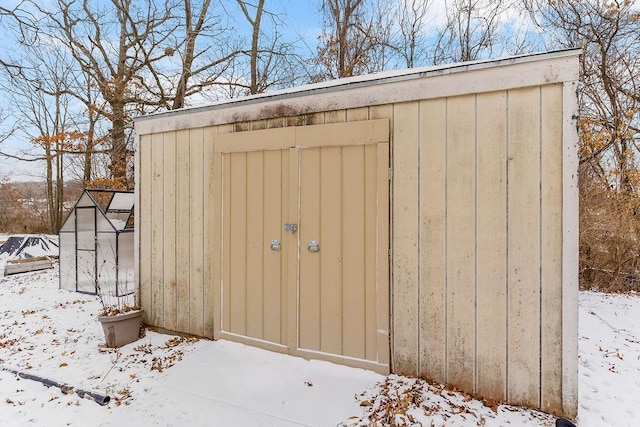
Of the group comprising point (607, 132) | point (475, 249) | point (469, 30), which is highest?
point (469, 30)


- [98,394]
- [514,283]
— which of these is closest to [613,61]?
[514,283]

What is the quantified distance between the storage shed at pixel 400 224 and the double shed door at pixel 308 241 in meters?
0.01

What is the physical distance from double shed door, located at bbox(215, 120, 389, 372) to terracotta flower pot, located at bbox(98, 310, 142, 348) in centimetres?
97

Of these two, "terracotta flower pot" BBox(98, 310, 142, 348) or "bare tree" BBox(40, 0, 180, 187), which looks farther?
"bare tree" BBox(40, 0, 180, 187)

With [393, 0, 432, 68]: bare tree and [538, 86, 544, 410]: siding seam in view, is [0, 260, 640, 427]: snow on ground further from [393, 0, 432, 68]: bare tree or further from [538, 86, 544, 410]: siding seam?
[393, 0, 432, 68]: bare tree

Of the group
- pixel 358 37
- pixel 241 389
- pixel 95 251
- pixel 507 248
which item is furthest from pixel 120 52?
pixel 507 248

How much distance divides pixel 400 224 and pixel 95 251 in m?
5.67

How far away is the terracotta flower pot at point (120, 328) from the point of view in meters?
3.47

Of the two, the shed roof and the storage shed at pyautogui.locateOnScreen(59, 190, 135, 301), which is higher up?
the shed roof

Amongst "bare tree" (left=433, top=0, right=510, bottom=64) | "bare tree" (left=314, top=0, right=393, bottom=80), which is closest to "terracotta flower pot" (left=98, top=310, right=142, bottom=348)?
"bare tree" (left=314, top=0, right=393, bottom=80)

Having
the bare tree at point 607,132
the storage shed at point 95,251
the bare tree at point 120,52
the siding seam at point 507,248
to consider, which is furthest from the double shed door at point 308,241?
the bare tree at point 120,52

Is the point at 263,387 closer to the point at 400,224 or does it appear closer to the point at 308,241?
the point at 308,241

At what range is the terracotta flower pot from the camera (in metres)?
3.47

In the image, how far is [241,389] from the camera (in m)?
2.64
